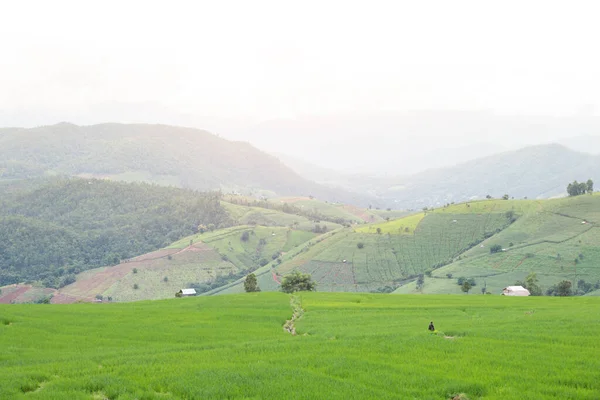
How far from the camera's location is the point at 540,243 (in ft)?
470

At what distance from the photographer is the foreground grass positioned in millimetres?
15484

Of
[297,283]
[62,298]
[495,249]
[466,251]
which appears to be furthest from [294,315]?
[62,298]

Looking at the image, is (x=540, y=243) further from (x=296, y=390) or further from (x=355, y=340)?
(x=296, y=390)

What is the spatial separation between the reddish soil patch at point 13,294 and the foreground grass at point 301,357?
149602mm

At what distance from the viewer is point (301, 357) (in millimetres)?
19938

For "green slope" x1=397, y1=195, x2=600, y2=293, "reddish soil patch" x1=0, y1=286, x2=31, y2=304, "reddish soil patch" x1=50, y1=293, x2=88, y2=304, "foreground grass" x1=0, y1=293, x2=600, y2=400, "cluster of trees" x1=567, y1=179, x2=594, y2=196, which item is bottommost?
"reddish soil patch" x1=50, y1=293, x2=88, y2=304

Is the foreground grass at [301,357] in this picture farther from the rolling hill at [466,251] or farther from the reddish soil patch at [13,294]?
the reddish soil patch at [13,294]

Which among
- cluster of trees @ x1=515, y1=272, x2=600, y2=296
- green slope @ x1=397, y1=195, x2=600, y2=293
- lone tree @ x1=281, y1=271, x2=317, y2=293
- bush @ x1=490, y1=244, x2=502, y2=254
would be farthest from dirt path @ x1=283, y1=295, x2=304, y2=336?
bush @ x1=490, y1=244, x2=502, y2=254

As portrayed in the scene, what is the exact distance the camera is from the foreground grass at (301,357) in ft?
50.8

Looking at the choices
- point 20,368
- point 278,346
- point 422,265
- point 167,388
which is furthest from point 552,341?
point 422,265

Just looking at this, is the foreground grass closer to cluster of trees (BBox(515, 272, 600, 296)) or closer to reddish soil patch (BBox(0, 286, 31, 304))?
cluster of trees (BBox(515, 272, 600, 296))

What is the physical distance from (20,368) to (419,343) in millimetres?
16665

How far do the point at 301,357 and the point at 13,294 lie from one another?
597 ft

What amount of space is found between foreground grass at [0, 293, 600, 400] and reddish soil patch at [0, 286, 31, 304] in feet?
491
